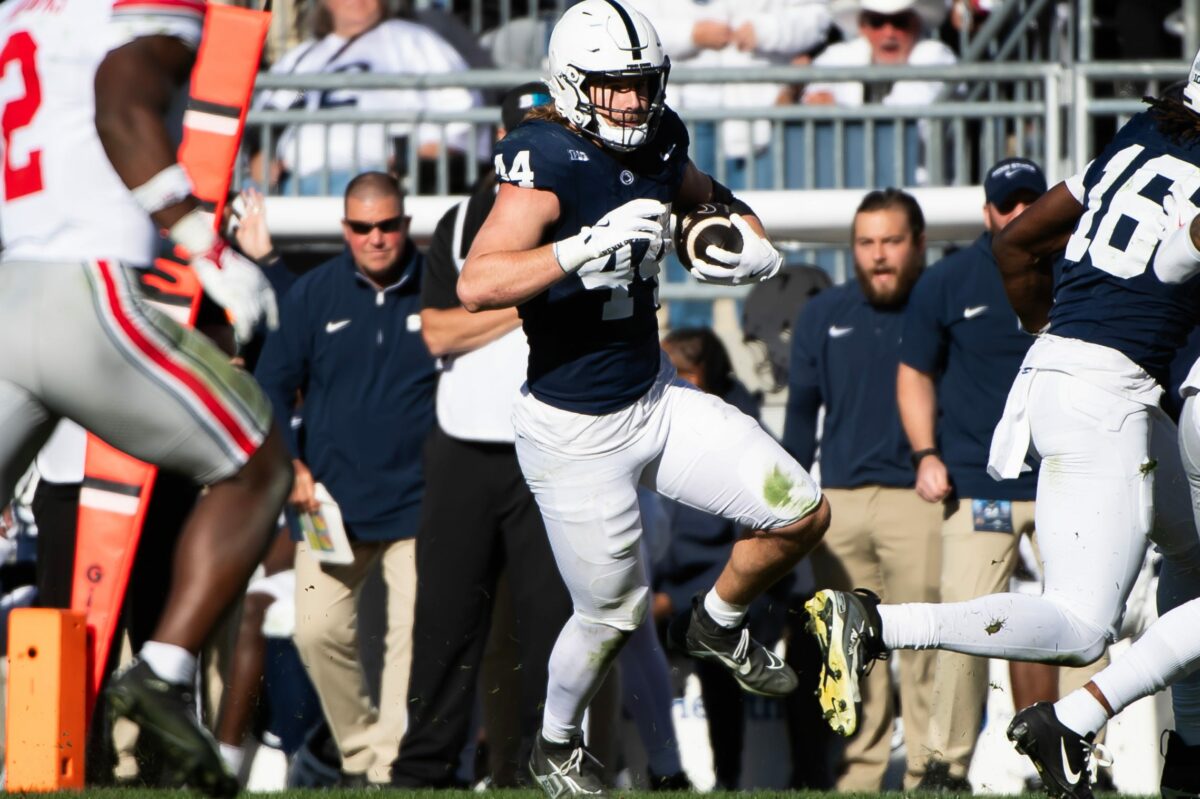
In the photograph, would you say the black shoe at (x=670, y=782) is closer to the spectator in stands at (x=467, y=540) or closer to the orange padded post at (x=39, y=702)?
the spectator in stands at (x=467, y=540)

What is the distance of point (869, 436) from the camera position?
6.79 m

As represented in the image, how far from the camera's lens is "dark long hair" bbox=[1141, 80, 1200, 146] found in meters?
4.65

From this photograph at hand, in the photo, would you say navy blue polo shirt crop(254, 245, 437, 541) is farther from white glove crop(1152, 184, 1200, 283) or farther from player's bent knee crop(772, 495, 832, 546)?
white glove crop(1152, 184, 1200, 283)

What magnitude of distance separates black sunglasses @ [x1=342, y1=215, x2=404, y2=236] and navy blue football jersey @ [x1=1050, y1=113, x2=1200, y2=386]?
2903mm

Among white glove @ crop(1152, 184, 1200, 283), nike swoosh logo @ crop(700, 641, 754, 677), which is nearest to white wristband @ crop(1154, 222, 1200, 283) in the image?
A: white glove @ crop(1152, 184, 1200, 283)

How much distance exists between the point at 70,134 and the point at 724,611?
7.45ft

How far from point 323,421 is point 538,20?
143 inches

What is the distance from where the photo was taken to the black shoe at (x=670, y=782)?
6.32 m

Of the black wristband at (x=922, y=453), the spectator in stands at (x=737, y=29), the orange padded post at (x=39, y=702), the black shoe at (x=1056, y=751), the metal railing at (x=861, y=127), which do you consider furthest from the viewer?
the spectator in stands at (x=737, y=29)

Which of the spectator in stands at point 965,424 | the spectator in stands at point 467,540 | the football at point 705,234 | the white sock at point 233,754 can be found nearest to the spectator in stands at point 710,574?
the spectator in stands at point 965,424

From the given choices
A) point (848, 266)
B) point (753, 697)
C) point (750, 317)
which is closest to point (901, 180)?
point (848, 266)

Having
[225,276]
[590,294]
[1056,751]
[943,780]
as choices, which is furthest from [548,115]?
[943,780]

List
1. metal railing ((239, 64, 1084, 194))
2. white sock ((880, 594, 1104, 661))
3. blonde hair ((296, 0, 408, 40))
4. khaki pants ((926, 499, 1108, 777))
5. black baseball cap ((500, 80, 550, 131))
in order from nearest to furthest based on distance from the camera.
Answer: white sock ((880, 594, 1104, 661))
khaki pants ((926, 499, 1108, 777))
black baseball cap ((500, 80, 550, 131))
metal railing ((239, 64, 1084, 194))
blonde hair ((296, 0, 408, 40))

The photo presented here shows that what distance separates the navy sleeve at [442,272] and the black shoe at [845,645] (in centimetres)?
211
